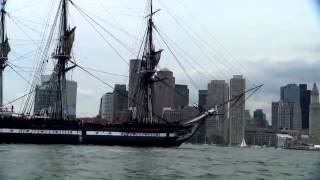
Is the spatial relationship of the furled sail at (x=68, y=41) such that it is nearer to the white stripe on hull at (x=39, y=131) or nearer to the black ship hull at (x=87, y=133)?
the black ship hull at (x=87, y=133)

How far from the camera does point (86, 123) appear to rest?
102 metres

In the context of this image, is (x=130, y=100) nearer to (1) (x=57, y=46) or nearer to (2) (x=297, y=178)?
(1) (x=57, y=46)

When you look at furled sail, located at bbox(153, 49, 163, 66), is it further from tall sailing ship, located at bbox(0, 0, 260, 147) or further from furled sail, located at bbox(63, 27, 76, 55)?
furled sail, located at bbox(63, 27, 76, 55)

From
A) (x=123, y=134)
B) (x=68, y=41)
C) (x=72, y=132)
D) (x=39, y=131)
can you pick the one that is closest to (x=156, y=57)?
(x=68, y=41)

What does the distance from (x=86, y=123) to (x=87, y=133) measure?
77.8 inches

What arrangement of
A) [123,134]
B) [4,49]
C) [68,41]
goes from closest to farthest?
[123,134] < [68,41] < [4,49]

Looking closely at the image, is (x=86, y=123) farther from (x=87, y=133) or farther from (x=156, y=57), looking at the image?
(x=156, y=57)

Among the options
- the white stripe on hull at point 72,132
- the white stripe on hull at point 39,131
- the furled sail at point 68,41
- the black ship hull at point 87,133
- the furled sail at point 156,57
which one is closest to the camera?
the white stripe on hull at point 39,131

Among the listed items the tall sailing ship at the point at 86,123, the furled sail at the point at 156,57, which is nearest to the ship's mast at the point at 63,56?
Result: the tall sailing ship at the point at 86,123

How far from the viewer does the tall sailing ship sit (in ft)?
317

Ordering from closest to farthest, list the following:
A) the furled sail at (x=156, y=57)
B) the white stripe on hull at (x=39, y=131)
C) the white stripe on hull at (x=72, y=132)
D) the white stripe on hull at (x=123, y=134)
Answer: the white stripe on hull at (x=39, y=131) → the white stripe on hull at (x=72, y=132) → the white stripe on hull at (x=123, y=134) → the furled sail at (x=156, y=57)

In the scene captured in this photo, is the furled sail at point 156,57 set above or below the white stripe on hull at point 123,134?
above

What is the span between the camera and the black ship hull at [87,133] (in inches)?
3767

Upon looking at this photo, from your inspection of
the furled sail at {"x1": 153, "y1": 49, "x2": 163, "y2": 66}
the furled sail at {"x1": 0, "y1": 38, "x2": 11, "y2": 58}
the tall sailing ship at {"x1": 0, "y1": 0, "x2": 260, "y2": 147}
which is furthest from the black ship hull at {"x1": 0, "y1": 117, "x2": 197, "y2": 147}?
the furled sail at {"x1": 0, "y1": 38, "x2": 11, "y2": 58}
